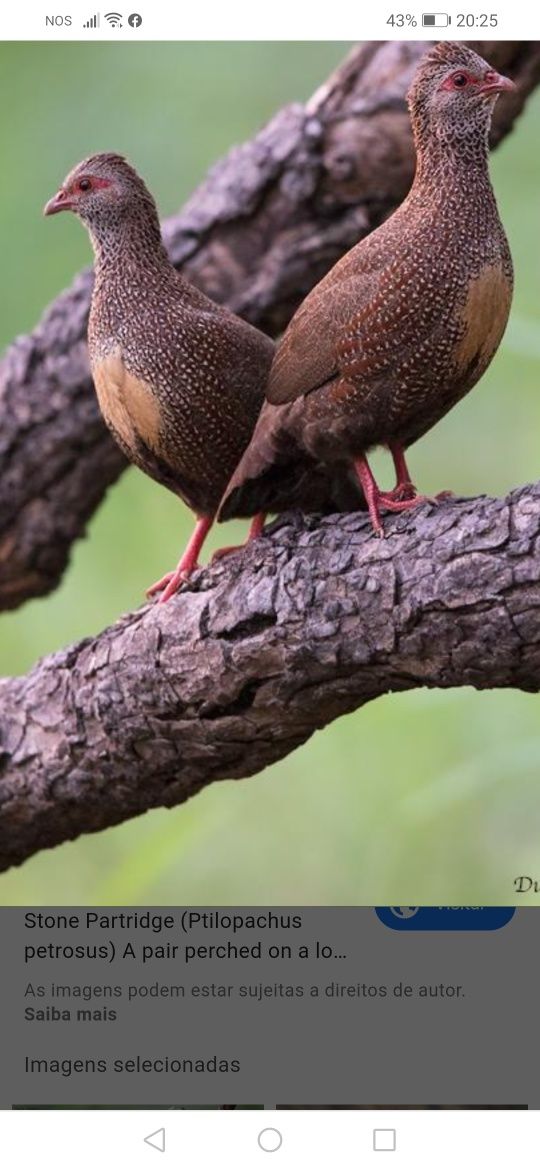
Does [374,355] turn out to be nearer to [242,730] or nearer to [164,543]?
[242,730]

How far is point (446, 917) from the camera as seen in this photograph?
245 centimetres

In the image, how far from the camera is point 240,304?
3.58 m

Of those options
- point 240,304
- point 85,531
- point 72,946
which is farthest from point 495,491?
point 72,946

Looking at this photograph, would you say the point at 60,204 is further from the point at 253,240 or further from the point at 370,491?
the point at 253,240

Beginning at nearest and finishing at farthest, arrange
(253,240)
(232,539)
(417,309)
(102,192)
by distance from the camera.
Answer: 1. (417,309)
2. (102,192)
3. (253,240)
4. (232,539)

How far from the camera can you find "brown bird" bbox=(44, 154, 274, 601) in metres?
2.63

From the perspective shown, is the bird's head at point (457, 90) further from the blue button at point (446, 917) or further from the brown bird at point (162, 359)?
the blue button at point (446, 917)

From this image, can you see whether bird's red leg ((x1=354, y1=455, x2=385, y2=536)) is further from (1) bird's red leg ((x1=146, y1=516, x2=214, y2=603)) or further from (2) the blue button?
(2) the blue button

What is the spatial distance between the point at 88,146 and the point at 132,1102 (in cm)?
220

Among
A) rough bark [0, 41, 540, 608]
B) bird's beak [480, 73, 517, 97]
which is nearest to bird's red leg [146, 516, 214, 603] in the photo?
rough bark [0, 41, 540, 608]
